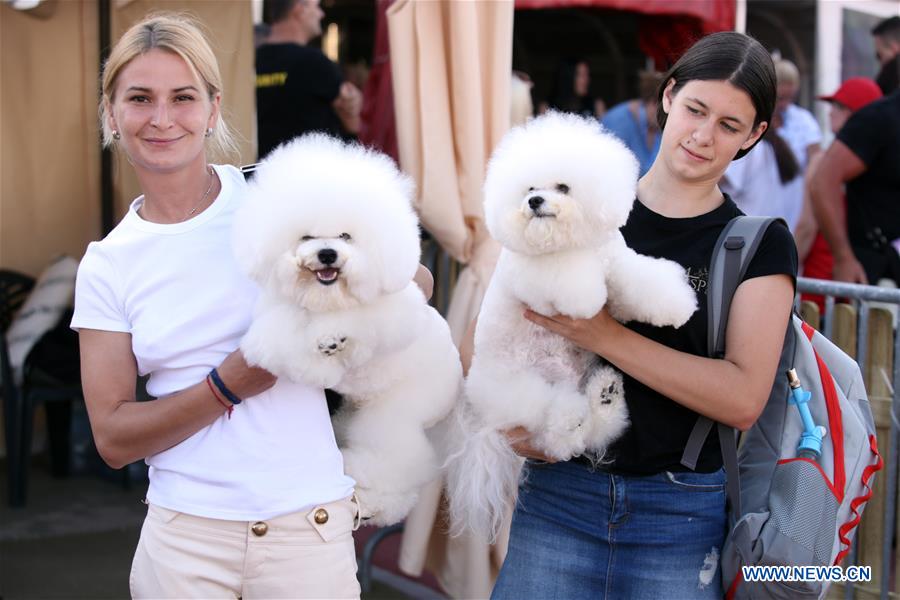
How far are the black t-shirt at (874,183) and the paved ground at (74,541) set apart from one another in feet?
9.12

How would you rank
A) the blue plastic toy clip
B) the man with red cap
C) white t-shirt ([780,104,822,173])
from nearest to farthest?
the blue plastic toy clip < the man with red cap < white t-shirt ([780,104,822,173])

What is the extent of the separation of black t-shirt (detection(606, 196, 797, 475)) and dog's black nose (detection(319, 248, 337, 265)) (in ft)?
2.41

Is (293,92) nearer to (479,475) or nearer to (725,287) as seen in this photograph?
(479,475)

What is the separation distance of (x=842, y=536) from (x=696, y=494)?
38 cm

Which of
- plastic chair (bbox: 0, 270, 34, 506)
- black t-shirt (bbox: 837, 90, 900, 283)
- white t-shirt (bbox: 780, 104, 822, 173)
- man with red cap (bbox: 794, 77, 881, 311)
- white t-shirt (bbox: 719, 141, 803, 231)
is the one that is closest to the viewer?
black t-shirt (bbox: 837, 90, 900, 283)

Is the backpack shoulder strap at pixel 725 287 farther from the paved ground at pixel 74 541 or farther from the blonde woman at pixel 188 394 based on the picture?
the paved ground at pixel 74 541

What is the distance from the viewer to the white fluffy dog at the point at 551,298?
6.88 feet

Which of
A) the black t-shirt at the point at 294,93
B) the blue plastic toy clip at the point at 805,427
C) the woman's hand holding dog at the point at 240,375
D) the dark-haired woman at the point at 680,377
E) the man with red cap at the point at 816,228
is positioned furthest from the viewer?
the man with red cap at the point at 816,228

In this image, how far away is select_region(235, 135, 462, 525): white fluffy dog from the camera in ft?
6.40

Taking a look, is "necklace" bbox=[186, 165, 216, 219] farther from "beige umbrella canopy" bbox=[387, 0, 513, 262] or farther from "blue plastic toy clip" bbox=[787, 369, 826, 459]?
"beige umbrella canopy" bbox=[387, 0, 513, 262]

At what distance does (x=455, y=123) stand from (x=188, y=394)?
2.15 meters

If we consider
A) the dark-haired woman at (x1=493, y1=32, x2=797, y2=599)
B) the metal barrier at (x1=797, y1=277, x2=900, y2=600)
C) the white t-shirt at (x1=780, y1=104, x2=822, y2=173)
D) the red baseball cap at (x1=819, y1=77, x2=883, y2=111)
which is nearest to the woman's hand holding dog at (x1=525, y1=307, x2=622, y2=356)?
the dark-haired woman at (x1=493, y1=32, x2=797, y2=599)

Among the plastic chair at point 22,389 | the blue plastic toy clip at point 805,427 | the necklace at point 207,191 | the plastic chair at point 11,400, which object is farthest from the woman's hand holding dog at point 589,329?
the plastic chair at point 11,400

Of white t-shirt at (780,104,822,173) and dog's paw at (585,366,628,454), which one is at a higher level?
dog's paw at (585,366,628,454)
